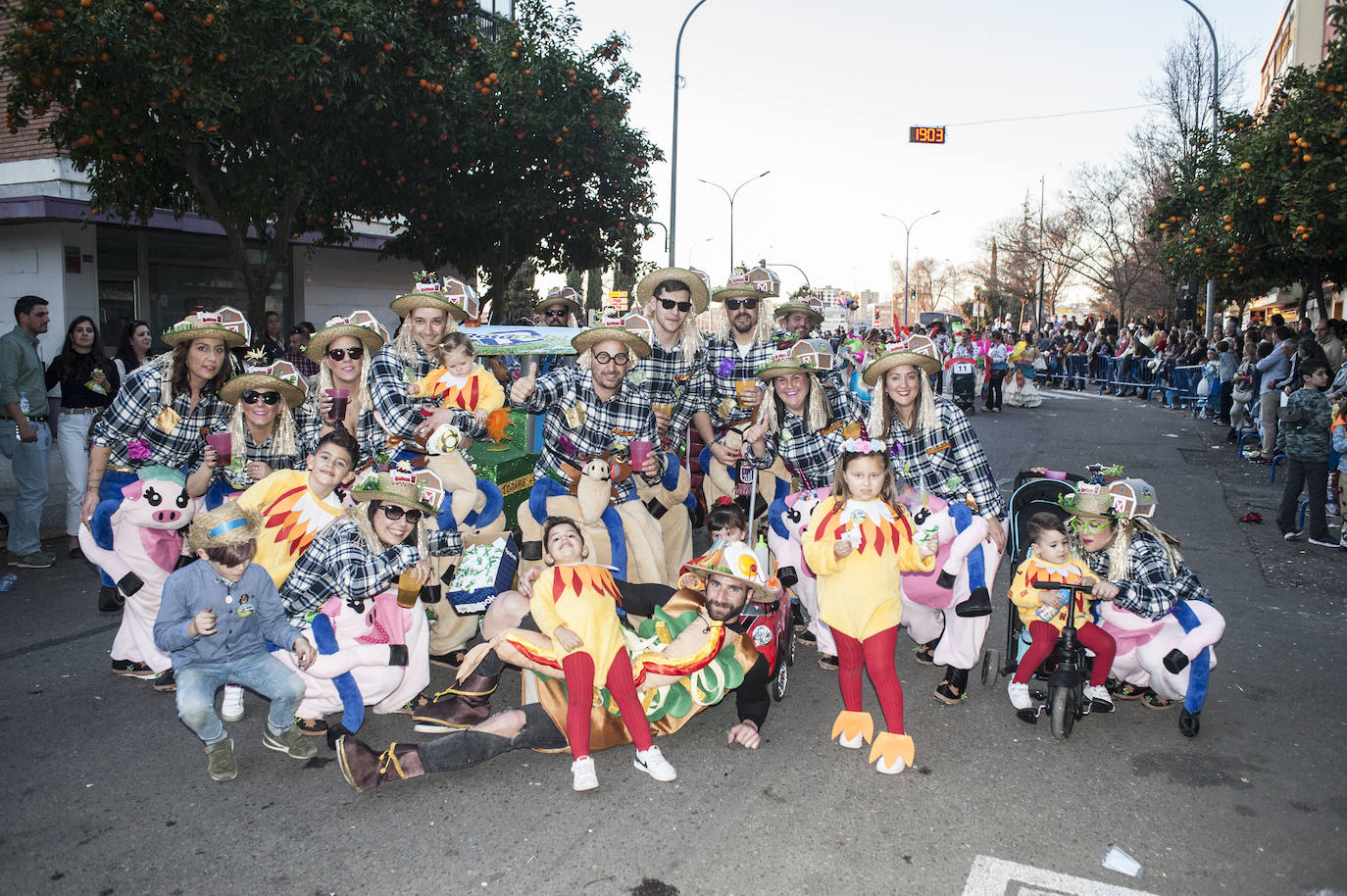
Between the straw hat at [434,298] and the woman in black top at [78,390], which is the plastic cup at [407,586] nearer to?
the straw hat at [434,298]

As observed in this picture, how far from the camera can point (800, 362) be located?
570 cm

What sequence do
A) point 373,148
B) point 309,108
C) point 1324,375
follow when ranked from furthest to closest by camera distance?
point 373,148 < point 309,108 < point 1324,375

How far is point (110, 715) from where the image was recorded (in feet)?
15.6

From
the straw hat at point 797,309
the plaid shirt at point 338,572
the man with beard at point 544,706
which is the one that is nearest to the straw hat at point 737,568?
the man with beard at point 544,706

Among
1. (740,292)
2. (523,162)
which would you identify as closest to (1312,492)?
(740,292)

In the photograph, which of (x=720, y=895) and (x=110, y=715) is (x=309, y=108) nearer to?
(x=110, y=715)

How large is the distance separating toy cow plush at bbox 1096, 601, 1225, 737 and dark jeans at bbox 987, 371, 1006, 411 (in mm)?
16600

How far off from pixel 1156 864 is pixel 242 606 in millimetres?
3730

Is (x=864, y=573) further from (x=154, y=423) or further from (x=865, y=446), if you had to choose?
(x=154, y=423)

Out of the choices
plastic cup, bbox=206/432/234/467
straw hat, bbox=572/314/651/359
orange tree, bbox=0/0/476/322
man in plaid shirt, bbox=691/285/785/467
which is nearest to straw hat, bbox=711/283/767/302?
man in plaid shirt, bbox=691/285/785/467

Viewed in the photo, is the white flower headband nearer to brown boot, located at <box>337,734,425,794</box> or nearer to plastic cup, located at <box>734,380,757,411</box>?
plastic cup, located at <box>734,380,757,411</box>

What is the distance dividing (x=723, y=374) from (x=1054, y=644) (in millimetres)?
2811

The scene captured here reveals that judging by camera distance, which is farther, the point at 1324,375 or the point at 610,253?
the point at 610,253

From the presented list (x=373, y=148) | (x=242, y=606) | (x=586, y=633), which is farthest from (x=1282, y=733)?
(x=373, y=148)
